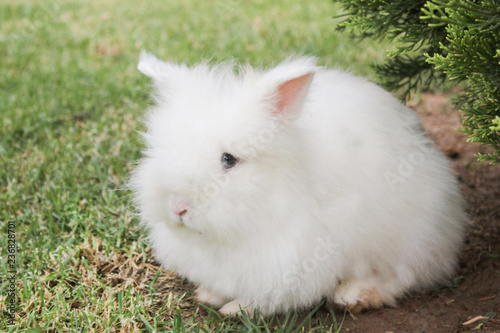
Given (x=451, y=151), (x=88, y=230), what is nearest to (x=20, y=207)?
(x=88, y=230)

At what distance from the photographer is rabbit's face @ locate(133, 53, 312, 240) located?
207 centimetres

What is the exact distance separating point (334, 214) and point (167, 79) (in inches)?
36.6

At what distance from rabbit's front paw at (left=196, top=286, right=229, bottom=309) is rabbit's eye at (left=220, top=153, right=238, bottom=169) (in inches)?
32.1

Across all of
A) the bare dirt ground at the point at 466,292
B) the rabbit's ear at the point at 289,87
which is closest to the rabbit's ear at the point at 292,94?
the rabbit's ear at the point at 289,87

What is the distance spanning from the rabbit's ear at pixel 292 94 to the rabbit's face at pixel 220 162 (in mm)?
27

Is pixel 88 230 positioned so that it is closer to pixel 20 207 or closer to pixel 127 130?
pixel 20 207

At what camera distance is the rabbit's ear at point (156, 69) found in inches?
93.4

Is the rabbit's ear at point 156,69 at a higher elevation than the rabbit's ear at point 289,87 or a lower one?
lower

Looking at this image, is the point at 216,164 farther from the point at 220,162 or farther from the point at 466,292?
the point at 466,292

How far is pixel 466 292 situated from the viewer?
111 inches

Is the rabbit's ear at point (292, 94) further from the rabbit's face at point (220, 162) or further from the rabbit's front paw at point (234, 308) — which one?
the rabbit's front paw at point (234, 308)

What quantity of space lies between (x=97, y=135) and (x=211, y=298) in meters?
2.07

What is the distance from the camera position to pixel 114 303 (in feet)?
8.73

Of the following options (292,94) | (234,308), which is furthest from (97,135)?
(292,94)
